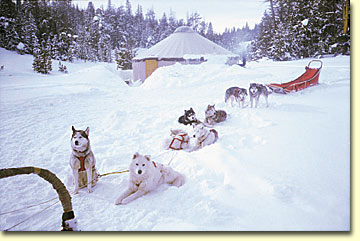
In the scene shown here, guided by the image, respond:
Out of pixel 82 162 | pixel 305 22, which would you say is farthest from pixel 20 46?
pixel 305 22

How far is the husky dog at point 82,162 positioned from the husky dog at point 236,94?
2051 mm

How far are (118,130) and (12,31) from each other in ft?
3.95

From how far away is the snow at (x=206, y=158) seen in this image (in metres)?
1.04

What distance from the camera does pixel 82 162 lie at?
1.38 metres

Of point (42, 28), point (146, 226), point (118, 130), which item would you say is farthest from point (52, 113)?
point (146, 226)

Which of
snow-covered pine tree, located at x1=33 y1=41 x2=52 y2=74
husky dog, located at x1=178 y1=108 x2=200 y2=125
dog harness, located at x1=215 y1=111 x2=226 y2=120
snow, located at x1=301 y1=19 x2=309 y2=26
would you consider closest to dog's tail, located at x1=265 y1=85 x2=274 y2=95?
dog harness, located at x1=215 y1=111 x2=226 y2=120

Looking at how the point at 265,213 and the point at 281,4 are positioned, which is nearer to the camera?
the point at 265,213

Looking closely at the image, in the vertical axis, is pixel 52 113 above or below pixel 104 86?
below

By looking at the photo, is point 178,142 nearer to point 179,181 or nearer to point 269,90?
point 179,181

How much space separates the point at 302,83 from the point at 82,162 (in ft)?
5.97

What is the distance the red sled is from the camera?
167cm

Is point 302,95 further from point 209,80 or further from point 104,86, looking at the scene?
point 104,86

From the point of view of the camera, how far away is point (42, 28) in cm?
161

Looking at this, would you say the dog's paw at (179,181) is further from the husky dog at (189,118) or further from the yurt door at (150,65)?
the yurt door at (150,65)
